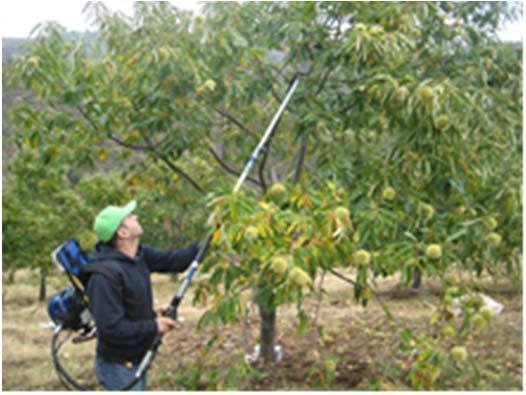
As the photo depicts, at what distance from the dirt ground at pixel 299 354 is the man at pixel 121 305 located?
2.63ft

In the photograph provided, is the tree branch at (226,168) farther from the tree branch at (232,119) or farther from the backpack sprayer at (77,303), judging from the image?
the backpack sprayer at (77,303)

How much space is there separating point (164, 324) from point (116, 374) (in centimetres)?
34

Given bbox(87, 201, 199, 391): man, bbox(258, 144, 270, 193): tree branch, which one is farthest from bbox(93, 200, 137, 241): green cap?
bbox(258, 144, 270, 193): tree branch

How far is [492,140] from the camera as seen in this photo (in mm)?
3846

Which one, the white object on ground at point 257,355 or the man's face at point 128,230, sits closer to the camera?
the man's face at point 128,230

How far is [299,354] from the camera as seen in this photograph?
18.5 feet

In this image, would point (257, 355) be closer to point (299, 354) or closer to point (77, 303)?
point (299, 354)

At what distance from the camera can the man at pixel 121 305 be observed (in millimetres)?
2846

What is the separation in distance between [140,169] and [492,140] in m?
3.33

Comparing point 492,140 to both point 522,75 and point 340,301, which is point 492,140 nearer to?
point 522,75

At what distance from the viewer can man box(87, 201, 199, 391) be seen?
2846 millimetres

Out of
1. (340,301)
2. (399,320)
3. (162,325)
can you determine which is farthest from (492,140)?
(340,301)

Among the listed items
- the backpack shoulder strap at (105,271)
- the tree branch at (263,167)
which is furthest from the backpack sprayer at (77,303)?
the tree branch at (263,167)

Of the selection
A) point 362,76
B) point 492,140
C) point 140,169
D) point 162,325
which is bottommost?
point 162,325
